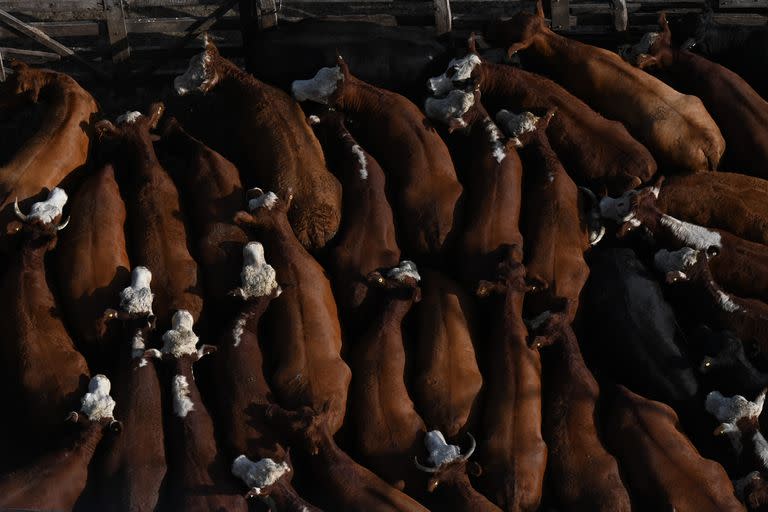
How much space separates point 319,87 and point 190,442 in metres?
2.66

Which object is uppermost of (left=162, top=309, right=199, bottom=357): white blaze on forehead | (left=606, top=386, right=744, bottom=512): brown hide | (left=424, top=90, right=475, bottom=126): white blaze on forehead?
(left=424, top=90, right=475, bottom=126): white blaze on forehead

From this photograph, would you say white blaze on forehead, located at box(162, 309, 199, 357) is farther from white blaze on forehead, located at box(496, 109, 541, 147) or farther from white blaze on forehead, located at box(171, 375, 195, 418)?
white blaze on forehead, located at box(496, 109, 541, 147)

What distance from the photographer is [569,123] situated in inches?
261

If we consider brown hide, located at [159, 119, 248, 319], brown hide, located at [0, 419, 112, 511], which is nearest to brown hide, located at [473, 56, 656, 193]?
brown hide, located at [159, 119, 248, 319]

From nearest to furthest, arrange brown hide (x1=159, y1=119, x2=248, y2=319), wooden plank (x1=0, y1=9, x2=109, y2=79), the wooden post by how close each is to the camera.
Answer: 1. brown hide (x1=159, y1=119, x2=248, y2=319)
2. wooden plank (x1=0, y1=9, x2=109, y2=79)
3. the wooden post

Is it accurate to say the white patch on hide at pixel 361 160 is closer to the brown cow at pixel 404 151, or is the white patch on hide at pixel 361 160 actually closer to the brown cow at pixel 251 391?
the brown cow at pixel 404 151

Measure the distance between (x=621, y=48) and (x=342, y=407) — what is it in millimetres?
3819

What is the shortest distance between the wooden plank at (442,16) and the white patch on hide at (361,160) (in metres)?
1.50

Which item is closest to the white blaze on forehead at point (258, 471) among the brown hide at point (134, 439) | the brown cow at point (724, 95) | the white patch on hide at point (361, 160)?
the brown hide at point (134, 439)

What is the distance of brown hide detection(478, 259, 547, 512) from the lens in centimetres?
525

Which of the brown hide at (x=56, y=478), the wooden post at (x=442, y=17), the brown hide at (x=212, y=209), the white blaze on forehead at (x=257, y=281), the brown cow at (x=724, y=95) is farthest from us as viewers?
the wooden post at (x=442, y=17)

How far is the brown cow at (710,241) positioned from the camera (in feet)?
20.1

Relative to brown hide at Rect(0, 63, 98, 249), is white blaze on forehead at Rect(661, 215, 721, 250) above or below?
below

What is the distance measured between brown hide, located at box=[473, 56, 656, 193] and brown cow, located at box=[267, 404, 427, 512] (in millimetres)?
2602
